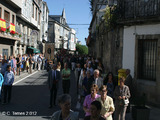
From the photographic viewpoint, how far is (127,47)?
10.6 meters

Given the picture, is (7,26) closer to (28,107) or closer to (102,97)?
(28,107)

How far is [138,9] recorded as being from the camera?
10.4 m

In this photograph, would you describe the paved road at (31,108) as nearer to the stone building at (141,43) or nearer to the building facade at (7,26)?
the stone building at (141,43)

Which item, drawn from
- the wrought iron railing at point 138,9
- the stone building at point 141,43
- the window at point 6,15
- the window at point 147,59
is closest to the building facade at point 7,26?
the window at point 6,15

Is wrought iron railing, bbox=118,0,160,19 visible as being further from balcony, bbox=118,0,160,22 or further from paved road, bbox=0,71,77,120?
paved road, bbox=0,71,77,120

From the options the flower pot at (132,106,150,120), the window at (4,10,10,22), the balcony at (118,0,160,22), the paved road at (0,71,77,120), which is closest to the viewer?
the flower pot at (132,106,150,120)

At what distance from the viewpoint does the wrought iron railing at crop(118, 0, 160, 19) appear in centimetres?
945

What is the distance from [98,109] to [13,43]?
22242 mm

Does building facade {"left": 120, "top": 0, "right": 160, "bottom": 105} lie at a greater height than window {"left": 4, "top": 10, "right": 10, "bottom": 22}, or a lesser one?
lesser

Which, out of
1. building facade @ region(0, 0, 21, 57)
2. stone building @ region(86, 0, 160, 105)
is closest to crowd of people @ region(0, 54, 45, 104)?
building facade @ region(0, 0, 21, 57)

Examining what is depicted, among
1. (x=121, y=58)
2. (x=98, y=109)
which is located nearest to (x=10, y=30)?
(x=121, y=58)

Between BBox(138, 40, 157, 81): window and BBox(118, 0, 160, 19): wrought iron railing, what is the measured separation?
4.16 feet

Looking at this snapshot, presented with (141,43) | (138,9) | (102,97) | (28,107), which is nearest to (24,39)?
(138,9)

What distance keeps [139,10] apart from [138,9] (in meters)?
0.07
